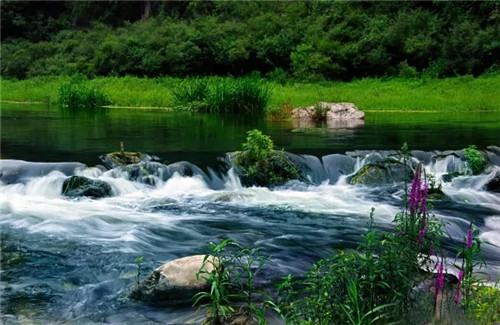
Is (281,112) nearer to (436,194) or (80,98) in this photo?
(80,98)

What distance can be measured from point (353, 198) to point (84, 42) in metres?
33.3

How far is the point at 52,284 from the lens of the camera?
6.01 m

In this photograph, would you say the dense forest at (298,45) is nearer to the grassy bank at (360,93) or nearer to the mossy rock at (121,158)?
the grassy bank at (360,93)

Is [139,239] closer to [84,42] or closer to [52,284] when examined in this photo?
[52,284]

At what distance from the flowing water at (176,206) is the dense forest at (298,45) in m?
13.0

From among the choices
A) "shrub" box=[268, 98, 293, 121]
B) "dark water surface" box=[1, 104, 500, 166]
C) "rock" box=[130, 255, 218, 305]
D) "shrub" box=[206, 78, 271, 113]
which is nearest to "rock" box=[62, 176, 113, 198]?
"dark water surface" box=[1, 104, 500, 166]

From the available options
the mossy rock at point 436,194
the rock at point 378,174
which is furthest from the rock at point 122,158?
the mossy rock at point 436,194

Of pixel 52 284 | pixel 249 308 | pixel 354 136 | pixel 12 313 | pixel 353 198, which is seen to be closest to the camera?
pixel 249 308

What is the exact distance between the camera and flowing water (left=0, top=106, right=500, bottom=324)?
6.00 m

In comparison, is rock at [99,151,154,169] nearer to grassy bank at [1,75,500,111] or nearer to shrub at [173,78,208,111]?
grassy bank at [1,75,500,111]

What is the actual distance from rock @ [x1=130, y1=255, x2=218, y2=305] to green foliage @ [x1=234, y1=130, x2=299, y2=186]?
5.65m

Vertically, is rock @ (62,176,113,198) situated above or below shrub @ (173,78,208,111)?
below

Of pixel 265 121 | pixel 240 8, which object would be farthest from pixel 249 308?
pixel 240 8

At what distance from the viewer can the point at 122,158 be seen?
38.2ft
